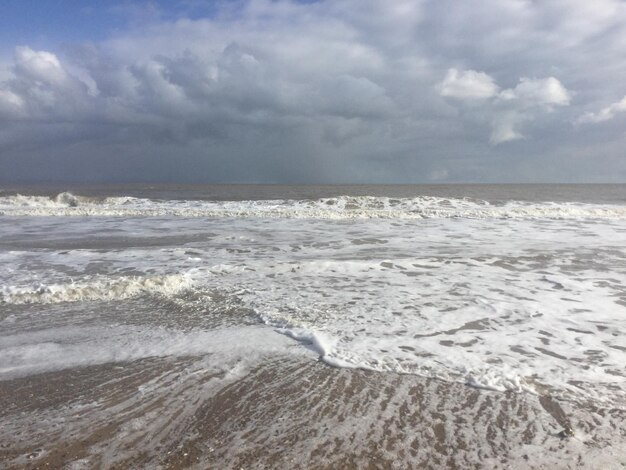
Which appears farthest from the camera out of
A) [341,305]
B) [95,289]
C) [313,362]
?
[95,289]

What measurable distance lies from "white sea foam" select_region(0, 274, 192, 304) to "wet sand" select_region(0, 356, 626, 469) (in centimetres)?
294

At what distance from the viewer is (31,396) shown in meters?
3.65

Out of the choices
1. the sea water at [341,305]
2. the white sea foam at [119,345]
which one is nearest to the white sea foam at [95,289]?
the sea water at [341,305]

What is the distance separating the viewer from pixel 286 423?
3.24 metres

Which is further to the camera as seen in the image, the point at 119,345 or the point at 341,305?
the point at 341,305

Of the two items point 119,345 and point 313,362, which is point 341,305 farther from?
point 119,345

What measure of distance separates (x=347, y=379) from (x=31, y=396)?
2.60 metres

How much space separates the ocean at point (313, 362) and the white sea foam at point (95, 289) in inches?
1.6

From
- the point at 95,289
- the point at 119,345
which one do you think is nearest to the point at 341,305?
the point at 119,345

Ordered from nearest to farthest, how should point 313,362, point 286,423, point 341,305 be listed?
1. point 286,423
2. point 313,362
3. point 341,305

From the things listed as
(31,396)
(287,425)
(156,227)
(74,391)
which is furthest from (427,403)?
(156,227)

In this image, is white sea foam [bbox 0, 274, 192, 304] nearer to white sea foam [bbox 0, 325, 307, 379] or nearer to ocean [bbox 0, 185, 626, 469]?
ocean [bbox 0, 185, 626, 469]

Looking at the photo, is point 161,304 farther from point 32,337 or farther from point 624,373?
point 624,373

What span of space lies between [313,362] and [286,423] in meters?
1.12
